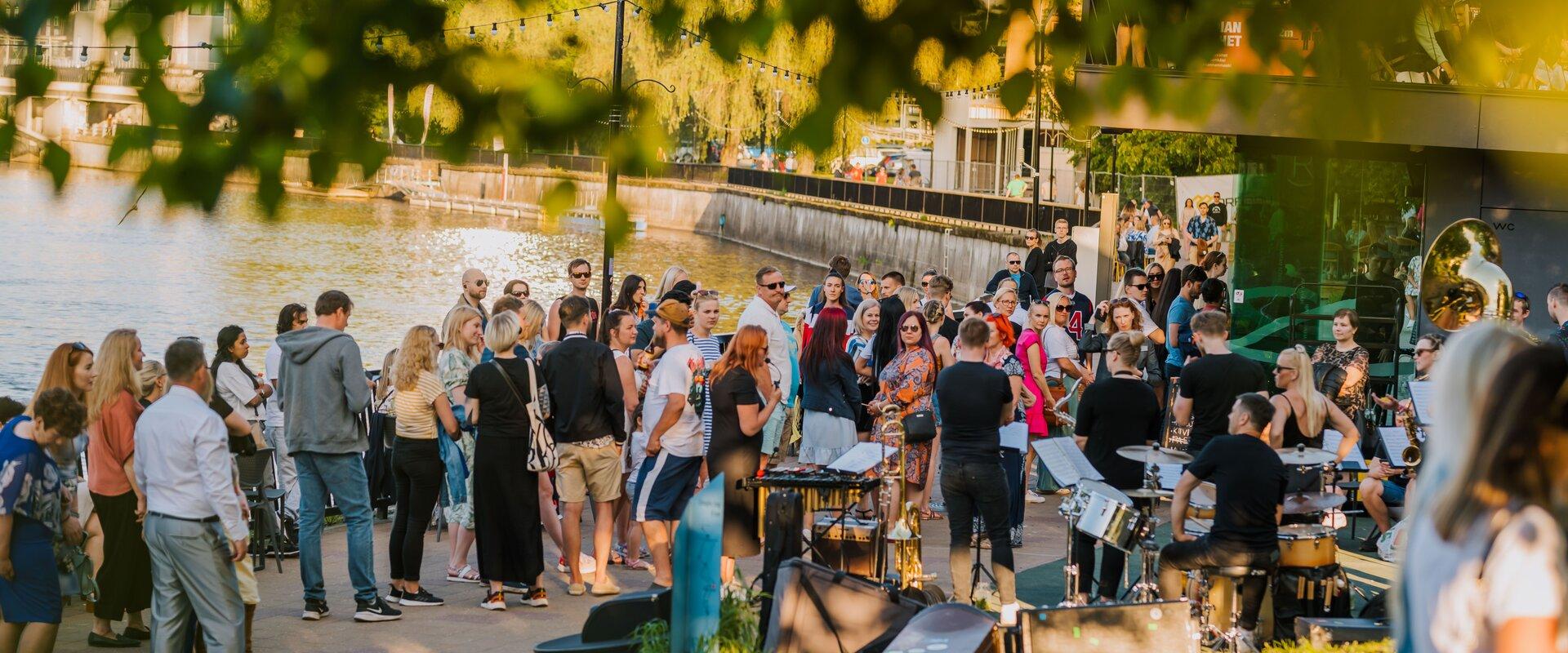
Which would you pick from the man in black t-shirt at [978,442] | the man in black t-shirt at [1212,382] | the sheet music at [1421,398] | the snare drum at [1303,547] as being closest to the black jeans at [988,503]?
the man in black t-shirt at [978,442]

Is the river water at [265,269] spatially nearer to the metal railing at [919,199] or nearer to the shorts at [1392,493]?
the metal railing at [919,199]

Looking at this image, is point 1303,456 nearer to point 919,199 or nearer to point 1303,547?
point 1303,547

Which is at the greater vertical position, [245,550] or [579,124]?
[579,124]

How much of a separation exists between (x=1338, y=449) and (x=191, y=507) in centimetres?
652

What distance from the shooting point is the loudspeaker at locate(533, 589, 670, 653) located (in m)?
7.24

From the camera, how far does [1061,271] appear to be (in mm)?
15328

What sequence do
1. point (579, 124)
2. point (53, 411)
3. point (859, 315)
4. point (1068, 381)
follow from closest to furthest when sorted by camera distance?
point (579, 124) < point (53, 411) < point (859, 315) < point (1068, 381)

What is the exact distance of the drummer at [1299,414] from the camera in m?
9.19

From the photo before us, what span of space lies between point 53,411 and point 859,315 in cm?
601

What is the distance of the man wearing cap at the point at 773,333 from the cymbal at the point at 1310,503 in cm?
360

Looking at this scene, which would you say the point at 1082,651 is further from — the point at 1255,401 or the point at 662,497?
the point at 662,497

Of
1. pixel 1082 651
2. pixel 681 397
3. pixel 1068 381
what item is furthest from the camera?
pixel 1068 381

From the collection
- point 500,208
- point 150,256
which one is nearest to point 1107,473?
point 150,256

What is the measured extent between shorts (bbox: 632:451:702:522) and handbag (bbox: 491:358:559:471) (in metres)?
0.59
